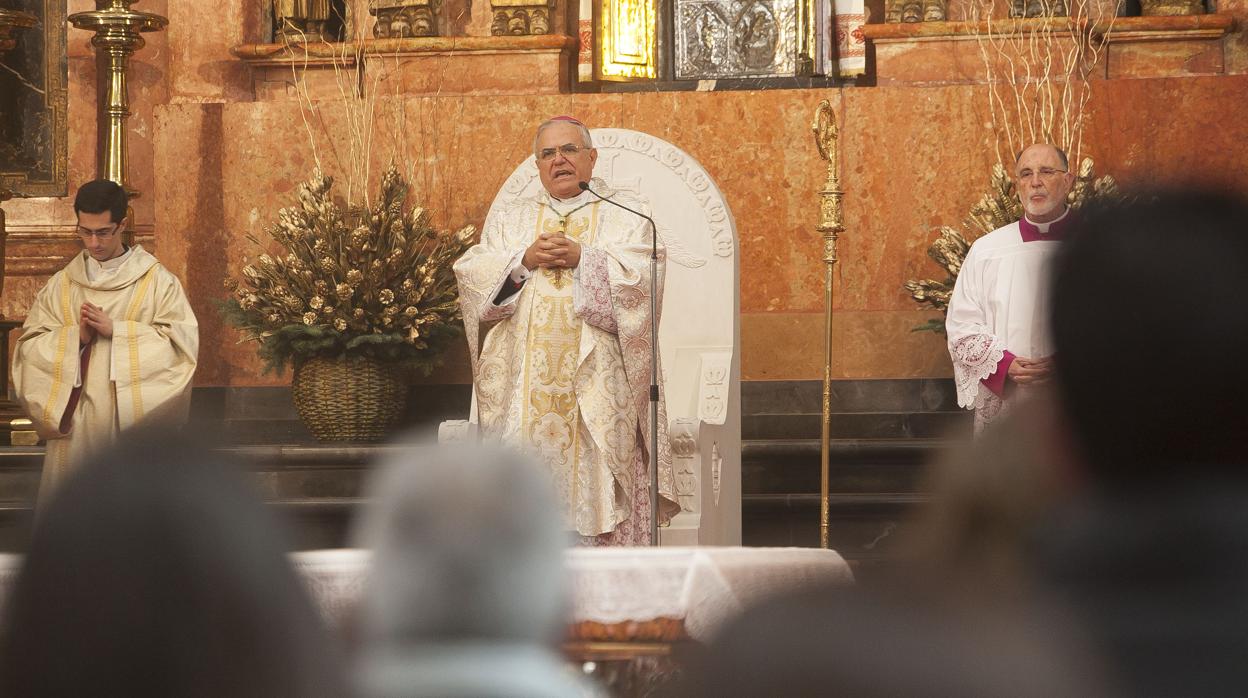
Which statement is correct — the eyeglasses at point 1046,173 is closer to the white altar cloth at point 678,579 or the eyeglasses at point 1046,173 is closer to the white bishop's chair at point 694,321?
the white bishop's chair at point 694,321

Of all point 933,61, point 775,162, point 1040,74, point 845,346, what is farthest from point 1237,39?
point 845,346

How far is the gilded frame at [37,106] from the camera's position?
1100 cm

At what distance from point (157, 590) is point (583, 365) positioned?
552cm

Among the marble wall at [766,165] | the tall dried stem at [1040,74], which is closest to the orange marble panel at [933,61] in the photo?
the tall dried stem at [1040,74]

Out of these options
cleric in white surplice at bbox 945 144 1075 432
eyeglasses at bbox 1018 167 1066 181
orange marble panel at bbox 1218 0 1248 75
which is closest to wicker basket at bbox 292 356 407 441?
cleric in white surplice at bbox 945 144 1075 432

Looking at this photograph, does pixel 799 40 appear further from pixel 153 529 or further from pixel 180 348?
pixel 153 529

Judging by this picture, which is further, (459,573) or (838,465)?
(838,465)

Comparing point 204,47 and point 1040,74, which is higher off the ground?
point 204,47

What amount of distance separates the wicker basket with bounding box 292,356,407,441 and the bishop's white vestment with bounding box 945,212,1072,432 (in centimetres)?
300

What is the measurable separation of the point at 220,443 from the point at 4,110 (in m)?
10.9

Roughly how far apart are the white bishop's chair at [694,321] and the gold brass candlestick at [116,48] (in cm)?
287

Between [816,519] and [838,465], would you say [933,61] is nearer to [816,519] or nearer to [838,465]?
[838,465]

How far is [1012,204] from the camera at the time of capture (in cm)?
838

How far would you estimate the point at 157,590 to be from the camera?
969mm
